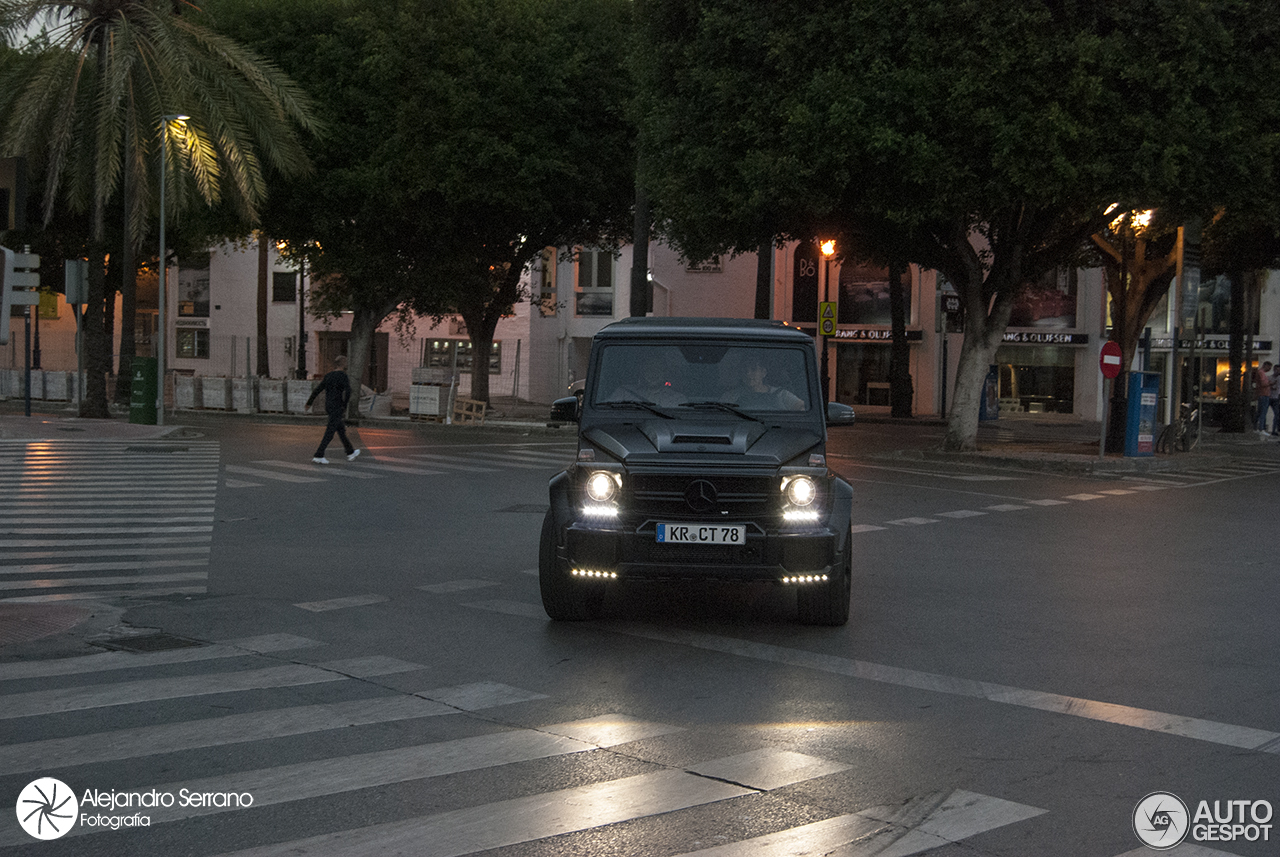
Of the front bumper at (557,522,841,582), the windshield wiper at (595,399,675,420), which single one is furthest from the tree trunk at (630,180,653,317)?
the front bumper at (557,522,841,582)

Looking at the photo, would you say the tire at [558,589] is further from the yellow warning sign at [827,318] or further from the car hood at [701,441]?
the yellow warning sign at [827,318]

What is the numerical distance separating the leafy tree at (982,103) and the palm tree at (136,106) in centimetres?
1033

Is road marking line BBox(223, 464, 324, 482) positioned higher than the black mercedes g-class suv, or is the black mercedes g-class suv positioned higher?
the black mercedes g-class suv

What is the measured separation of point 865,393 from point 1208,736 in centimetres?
4478

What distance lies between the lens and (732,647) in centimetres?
833

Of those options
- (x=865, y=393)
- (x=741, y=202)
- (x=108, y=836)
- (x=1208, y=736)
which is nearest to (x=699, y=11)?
(x=741, y=202)

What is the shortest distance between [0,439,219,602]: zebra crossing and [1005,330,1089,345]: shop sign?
3170cm

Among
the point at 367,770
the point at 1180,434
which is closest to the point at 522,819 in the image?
the point at 367,770

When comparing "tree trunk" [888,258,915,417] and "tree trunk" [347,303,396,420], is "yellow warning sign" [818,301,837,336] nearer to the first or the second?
"tree trunk" [888,258,915,417]

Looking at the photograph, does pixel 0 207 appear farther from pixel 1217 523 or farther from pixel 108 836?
pixel 1217 523

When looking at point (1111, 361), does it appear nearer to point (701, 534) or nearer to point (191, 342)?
point (701, 534)

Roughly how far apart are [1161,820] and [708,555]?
12.2 ft

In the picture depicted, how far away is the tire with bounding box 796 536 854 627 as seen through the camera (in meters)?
8.79

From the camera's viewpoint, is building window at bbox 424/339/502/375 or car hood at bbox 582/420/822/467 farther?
building window at bbox 424/339/502/375
